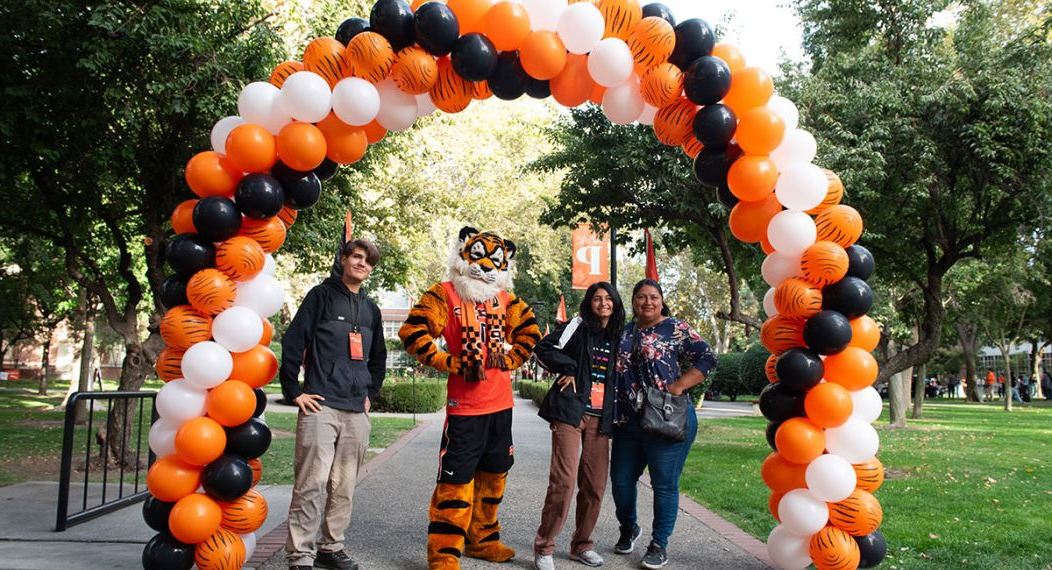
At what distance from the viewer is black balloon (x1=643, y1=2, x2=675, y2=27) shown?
4387 millimetres

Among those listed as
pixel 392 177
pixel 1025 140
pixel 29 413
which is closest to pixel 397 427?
pixel 392 177

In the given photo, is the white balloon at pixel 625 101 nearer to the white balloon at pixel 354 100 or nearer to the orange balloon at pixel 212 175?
the white balloon at pixel 354 100

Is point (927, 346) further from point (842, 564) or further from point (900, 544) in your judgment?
point (842, 564)

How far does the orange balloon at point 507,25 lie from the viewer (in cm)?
412

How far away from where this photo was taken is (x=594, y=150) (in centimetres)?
1020

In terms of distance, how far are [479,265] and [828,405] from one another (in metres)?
2.23

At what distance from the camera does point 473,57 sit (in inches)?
160

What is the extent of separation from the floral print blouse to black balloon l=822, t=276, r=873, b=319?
2.81 ft

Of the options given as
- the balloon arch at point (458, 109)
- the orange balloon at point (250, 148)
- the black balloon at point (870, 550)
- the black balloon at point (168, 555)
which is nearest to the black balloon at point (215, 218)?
the balloon arch at point (458, 109)

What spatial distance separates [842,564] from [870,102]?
6.42 m

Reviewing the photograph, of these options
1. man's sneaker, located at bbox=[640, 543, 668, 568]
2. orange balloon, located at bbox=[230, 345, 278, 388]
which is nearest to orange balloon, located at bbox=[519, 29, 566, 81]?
orange balloon, located at bbox=[230, 345, 278, 388]

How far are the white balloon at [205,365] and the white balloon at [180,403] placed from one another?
0.05 metres

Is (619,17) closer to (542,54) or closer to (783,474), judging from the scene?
(542,54)

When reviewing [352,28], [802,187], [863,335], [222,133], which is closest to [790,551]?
[863,335]
